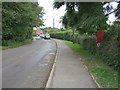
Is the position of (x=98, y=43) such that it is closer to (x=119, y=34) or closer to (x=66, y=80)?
(x=119, y=34)

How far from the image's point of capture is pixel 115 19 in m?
15.5

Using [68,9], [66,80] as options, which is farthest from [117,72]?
[68,9]

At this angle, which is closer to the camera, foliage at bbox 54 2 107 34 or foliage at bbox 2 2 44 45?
foliage at bbox 54 2 107 34

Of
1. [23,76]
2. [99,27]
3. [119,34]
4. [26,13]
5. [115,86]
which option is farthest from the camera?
[26,13]

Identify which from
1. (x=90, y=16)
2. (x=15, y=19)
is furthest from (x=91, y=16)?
(x=15, y=19)

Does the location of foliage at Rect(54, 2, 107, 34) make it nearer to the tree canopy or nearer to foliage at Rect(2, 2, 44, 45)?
the tree canopy

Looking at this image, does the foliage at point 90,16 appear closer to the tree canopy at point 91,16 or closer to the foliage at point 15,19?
the tree canopy at point 91,16

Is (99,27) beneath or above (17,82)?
above

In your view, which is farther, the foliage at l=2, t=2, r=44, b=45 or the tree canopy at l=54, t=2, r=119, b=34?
the foliage at l=2, t=2, r=44, b=45

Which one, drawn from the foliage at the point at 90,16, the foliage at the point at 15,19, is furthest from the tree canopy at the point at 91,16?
the foliage at the point at 15,19

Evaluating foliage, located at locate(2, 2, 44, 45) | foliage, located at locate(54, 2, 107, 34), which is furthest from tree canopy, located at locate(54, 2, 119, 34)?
foliage, located at locate(2, 2, 44, 45)

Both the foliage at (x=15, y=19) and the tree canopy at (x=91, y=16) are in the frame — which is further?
the foliage at (x=15, y=19)

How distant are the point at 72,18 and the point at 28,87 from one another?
13602 millimetres

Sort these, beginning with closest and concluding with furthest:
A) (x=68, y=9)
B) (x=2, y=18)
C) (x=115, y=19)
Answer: (x=115, y=19) → (x=68, y=9) → (x=2, y=18)
